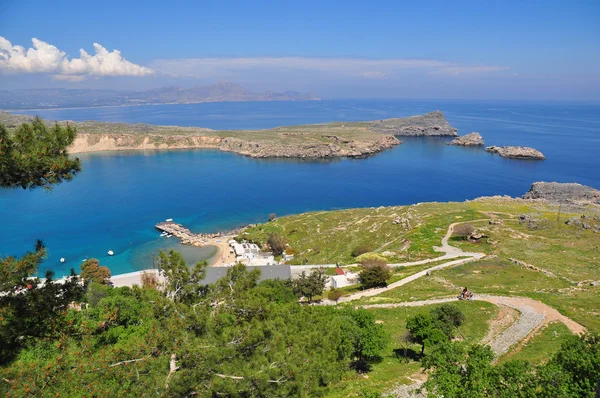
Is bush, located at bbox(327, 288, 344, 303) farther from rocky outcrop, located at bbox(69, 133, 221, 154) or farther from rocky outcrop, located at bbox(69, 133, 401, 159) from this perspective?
rocky outcrop, located at bbox(69, 133, 221, 154)

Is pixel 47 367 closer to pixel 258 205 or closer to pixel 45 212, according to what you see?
pixel 258 205

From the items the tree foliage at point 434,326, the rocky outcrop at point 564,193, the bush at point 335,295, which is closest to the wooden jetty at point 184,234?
the bush at point 335,295

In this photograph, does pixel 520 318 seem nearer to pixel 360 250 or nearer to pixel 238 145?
pixel 360 250

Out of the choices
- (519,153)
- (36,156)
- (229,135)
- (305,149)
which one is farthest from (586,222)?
(229,135)

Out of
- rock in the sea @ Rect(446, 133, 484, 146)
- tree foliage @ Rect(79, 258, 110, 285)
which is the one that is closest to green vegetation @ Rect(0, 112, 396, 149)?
rock in the sea @ Rect(446, 133, 484, 146)

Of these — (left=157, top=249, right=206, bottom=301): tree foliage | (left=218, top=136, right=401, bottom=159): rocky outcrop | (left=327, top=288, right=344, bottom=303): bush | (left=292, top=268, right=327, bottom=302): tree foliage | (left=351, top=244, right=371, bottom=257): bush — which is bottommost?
(left=351, top=244, right=371, bottom=257): bush

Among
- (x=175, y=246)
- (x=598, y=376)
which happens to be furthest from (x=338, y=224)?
(x=598, y=376)
